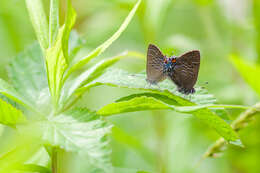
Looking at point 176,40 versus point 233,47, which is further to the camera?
point 233,47

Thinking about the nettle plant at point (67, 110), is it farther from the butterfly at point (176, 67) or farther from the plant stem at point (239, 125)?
the plant stem at point (239, 125)

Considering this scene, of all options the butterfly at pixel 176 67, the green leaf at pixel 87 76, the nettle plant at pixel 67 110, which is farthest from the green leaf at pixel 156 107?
the butterfly at pixel 176 67

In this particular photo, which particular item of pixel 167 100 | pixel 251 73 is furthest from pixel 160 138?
pixel 167 100

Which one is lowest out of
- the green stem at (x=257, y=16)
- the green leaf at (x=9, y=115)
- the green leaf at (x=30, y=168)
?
the green leaf at (x=30, y=168)

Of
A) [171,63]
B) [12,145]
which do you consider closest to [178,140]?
[171,63]

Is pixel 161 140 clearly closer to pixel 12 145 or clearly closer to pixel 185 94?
pixel 185 94

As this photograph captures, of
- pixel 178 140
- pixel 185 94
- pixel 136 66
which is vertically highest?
pixel 136 66
